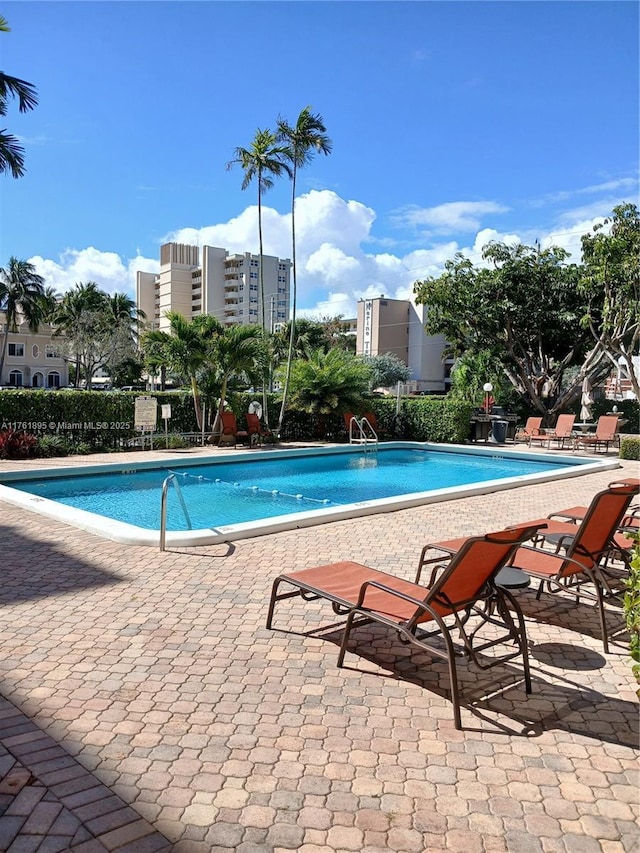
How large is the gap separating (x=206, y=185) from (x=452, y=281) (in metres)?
12.9

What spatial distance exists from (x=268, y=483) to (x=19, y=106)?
40.6 feet

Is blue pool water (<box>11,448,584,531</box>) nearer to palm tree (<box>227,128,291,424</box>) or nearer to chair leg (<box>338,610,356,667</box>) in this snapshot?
chair leg (<box>338,610,356,667</box>)

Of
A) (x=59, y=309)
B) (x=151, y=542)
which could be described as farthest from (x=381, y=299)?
(x=151, y=542)

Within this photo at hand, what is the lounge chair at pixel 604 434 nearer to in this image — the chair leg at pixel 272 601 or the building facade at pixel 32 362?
the chair leg at pixel 272 601

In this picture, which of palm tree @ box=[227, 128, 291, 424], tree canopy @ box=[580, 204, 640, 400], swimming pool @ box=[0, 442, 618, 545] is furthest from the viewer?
palm tree @ box=[227, 128, 291, 424]

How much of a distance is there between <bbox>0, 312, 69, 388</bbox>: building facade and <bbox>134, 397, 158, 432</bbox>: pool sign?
189 feet

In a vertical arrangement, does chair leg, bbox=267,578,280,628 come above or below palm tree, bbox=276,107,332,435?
below

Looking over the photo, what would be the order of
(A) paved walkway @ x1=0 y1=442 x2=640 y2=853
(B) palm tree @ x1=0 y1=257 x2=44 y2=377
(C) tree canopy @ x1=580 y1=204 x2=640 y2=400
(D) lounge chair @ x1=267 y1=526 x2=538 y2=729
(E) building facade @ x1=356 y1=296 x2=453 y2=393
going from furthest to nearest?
1. (E) building facade @ x1=356 y1=296 x2=453 y2=393
2. (B) palm tree @ x1=0 y1=257 x2=44 y2=377
3. (C) tree canopy @ x1=580 y1=204 x2=640 y2=400
4. (D) lounge chair @ x1=267 y1=526 x2=538 y2=729
5. (A) paved walkway @ x1=0 y1=442 x2=640 y2=853

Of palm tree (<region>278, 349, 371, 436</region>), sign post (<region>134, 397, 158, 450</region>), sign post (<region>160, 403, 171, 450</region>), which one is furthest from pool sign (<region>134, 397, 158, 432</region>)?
palm tree (<region>278, 349, 371, 436</region>)

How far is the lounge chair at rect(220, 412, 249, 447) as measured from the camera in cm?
1889

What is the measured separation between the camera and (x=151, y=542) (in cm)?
695

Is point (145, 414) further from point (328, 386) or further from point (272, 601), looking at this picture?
point (272, 601)

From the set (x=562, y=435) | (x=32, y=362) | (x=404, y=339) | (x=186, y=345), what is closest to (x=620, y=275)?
(x=562, y=435)

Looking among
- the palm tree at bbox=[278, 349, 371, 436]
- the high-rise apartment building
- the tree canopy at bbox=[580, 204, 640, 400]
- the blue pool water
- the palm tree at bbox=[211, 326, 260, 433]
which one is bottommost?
the blue pool water
